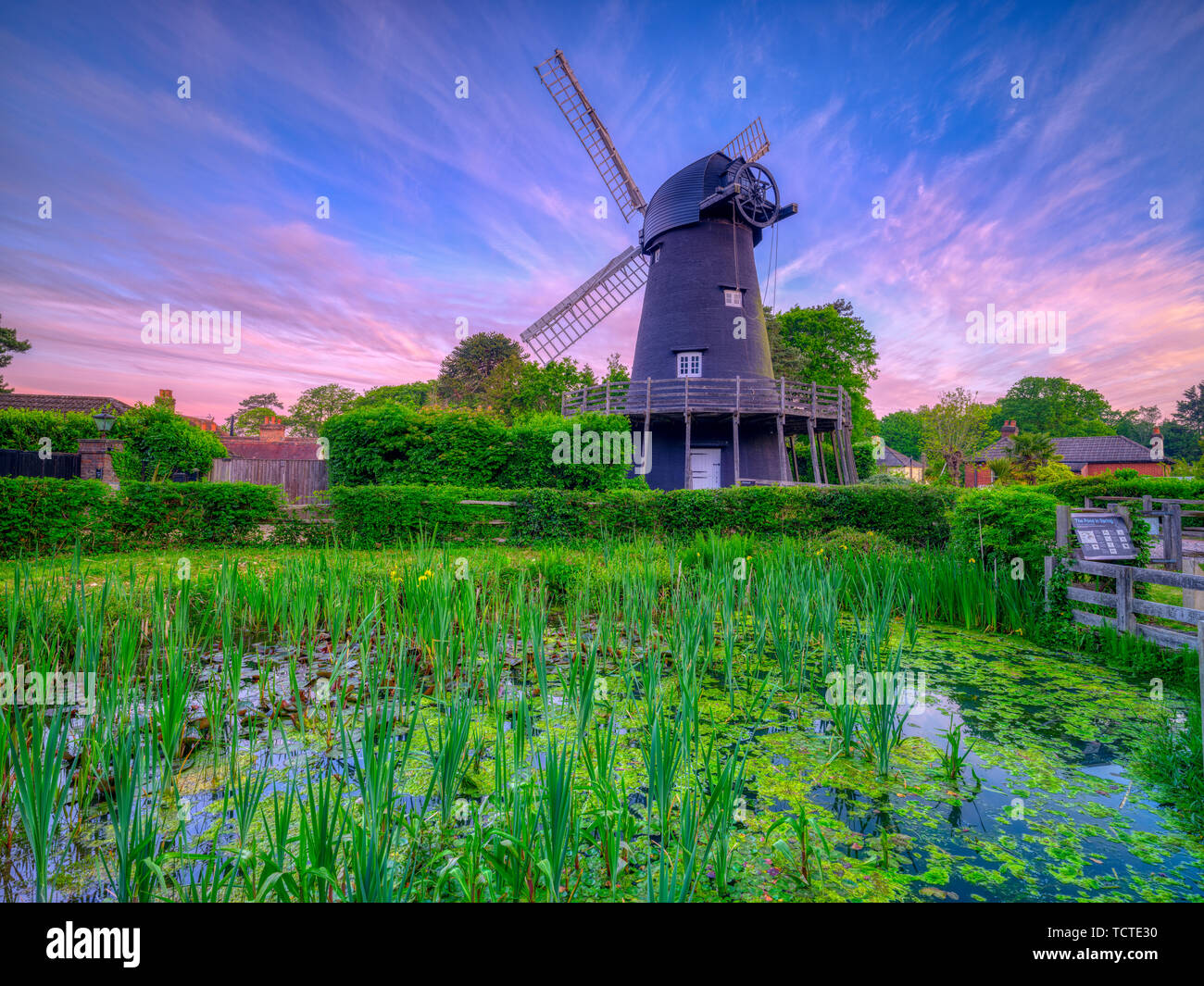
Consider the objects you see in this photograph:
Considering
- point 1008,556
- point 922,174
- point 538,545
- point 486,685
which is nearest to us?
point 486,685

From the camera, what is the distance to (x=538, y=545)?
25.6 ft

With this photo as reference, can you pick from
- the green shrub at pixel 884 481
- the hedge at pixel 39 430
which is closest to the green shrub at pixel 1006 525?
the green shrub at pixel 884 481

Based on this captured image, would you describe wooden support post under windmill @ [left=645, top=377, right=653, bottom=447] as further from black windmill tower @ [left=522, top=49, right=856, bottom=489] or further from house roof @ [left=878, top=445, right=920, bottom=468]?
house roof @ [left=878, top=445, right=920, bottom=468]

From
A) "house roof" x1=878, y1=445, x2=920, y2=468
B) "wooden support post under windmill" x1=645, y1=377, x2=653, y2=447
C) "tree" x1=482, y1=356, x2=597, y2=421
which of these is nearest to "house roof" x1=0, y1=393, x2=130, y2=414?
"tree" x1=482, y1=356, x2=597, y2=421

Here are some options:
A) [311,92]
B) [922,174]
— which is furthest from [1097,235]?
[311,92]

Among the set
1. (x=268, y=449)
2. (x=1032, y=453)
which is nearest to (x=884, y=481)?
(x=1032, y=453)

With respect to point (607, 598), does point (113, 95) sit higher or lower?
higher

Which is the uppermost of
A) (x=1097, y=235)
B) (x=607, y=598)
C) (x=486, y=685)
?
(x=1097, y=235)

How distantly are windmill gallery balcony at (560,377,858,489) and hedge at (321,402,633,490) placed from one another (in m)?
3.73

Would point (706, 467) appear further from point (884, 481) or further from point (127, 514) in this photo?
point (127, 514)

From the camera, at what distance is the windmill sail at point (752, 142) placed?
1778 centimetres

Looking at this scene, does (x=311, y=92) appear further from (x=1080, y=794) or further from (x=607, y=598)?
(x=1080, y=794)

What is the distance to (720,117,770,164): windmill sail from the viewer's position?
58.3 feet
